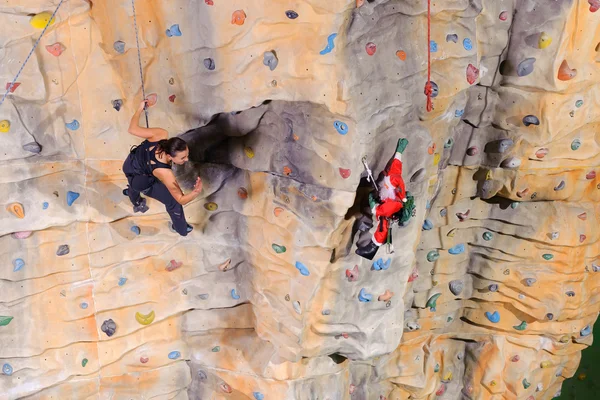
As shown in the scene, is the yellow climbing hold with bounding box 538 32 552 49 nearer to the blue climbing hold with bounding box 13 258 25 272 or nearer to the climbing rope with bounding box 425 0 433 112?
the climbing rope with bounding box 425 0 433 112

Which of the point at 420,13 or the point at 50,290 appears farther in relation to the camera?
the point at 50,290

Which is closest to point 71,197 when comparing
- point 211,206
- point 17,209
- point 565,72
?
point 17,209

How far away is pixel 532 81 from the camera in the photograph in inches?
166

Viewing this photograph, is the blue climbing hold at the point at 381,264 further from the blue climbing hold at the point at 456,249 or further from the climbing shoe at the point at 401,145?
the blue climbing hold at the point at 456,249

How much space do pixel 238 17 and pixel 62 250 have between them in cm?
194

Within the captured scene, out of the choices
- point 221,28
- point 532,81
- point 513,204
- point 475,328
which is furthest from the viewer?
point 475,328

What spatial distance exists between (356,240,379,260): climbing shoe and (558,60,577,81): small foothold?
1719mm

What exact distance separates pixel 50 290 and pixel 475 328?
3.53m

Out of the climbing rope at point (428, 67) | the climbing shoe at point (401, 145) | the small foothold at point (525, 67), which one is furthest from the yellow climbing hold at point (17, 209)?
the small foothold at point (525, 67)

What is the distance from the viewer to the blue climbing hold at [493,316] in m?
5.40

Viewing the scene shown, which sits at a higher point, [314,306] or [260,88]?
[260,88]

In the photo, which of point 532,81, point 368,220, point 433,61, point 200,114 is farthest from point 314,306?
point 532,81

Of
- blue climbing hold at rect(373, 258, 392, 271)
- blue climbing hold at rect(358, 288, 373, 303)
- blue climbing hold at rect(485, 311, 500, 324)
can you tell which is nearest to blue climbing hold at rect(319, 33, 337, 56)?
blue climbing hold at rect(373, 258, 392, 271)

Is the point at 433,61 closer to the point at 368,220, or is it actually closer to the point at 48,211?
the point at 368,220
